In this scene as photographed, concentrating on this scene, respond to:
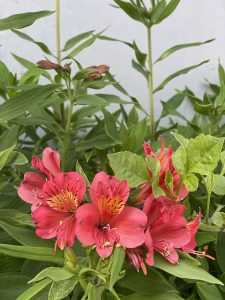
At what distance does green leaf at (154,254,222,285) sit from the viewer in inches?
20.5

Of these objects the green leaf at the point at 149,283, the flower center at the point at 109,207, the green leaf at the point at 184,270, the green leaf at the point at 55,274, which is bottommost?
the green leaf at the point at 149,283

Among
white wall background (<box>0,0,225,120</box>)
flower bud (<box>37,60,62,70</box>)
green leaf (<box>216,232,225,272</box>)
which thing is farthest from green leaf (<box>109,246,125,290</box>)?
white wall background (<box>0,0,225,120</box>)

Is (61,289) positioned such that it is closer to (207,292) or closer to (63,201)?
(63,201)

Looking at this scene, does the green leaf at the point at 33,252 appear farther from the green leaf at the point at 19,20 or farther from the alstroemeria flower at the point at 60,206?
the green leaf at the point at 19,20

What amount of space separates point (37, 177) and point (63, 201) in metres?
0.07

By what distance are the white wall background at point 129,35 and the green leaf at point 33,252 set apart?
0.93 m

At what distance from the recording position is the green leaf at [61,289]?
53 centimetres

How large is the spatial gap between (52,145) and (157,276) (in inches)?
29.0

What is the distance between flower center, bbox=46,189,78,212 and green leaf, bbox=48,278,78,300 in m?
0.08

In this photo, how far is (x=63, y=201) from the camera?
1.77ft

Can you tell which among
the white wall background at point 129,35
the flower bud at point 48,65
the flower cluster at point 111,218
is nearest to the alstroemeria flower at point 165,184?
the flower cluster at point 111,218

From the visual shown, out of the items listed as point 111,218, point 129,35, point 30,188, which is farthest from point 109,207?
point 129,35

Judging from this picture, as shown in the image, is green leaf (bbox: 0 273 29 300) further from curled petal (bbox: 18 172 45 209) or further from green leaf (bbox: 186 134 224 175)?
green leaf (bbox: 186 134 224 175)

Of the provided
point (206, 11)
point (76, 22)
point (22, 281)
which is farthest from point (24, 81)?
point (206, 11)
